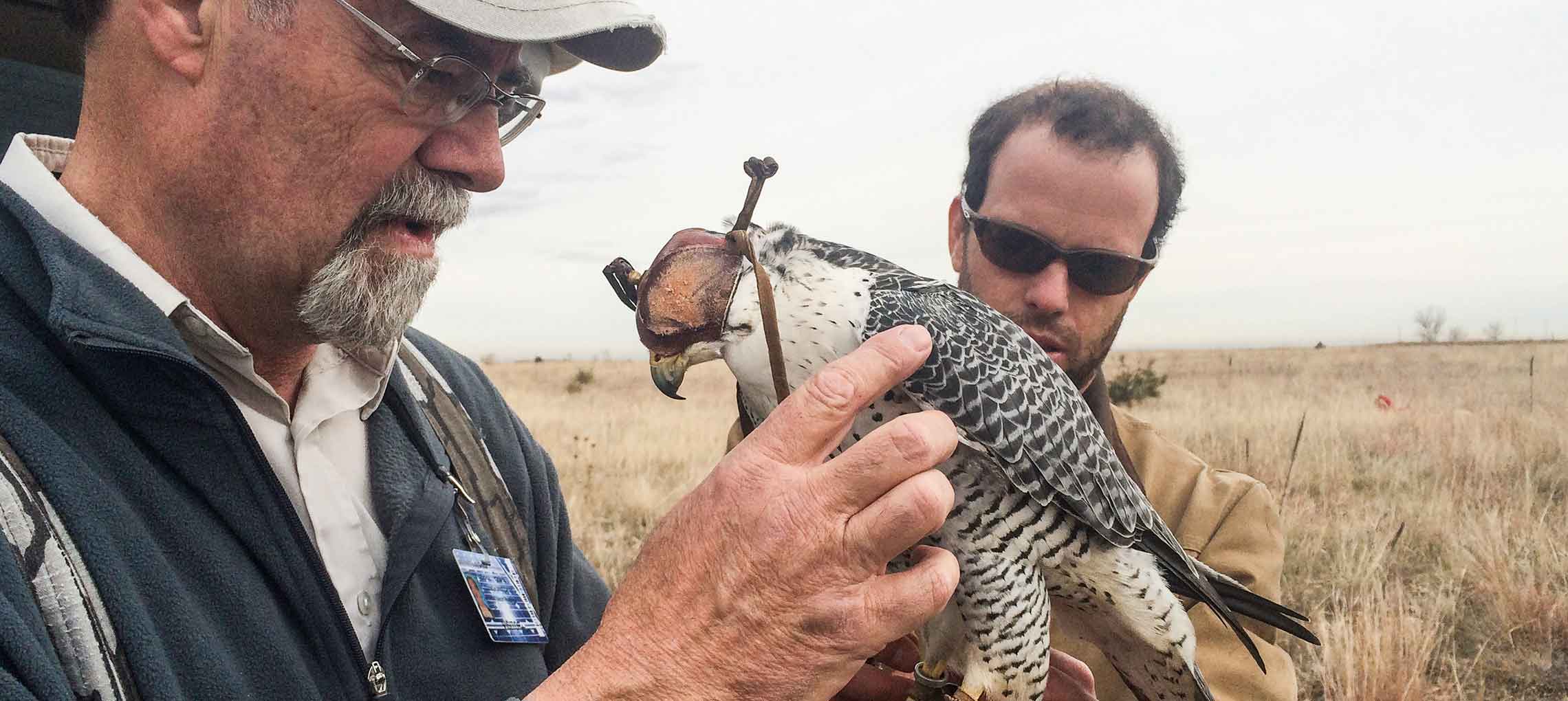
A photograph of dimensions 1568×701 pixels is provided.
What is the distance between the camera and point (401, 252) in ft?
5.65

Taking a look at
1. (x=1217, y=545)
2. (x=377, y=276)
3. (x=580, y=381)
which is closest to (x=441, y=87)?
(x=377, y=276)

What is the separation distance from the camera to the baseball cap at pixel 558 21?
1.53m

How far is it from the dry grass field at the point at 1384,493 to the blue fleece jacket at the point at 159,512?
0.90 m

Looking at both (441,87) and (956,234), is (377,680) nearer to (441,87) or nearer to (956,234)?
(441,87)

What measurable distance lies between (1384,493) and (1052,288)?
647 centimetres

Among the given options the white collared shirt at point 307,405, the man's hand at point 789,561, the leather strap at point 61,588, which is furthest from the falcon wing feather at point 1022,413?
the leather strap at point 61,588

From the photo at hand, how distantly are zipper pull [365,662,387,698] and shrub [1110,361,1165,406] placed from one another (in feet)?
38.3

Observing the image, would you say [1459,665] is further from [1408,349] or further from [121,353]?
[1408,349]

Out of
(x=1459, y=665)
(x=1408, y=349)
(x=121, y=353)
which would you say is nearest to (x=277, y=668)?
(x=121, y=353)

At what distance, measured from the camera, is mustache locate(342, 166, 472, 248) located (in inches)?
65.6

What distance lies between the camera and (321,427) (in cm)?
178

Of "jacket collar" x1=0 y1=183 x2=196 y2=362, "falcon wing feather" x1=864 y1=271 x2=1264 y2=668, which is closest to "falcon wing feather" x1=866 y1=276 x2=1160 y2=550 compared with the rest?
"falcon wing feather" x1=864 y1=271 x2=1264 y2=668

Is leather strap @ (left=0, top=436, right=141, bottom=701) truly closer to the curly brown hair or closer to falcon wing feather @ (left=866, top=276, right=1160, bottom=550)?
falcon wing feather @ (left=866, top=276, right=1160, bottom=550)

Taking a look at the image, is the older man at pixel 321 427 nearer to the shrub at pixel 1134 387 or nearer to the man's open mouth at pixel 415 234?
the man's open mouth at pixel 415 234
